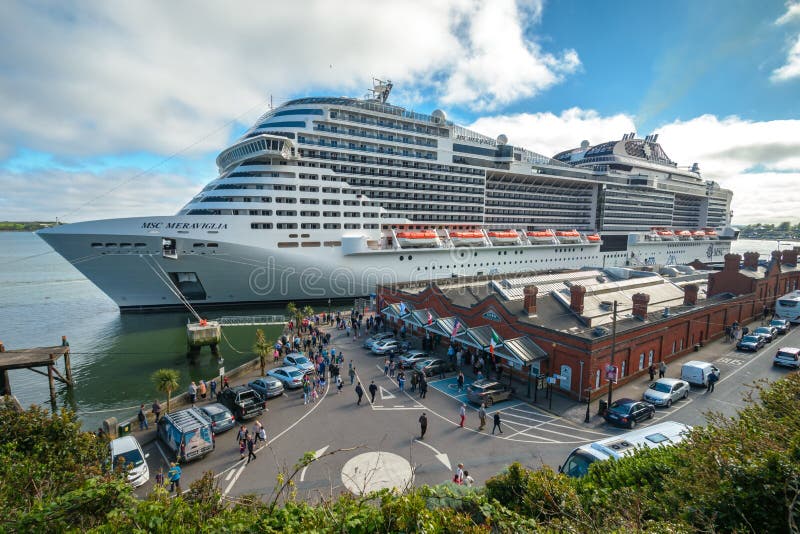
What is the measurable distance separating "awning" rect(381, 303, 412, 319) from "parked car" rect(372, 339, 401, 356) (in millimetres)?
3031

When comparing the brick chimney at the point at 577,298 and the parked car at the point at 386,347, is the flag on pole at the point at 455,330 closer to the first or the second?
the parked car at the point at 386,347

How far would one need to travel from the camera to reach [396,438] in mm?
14227

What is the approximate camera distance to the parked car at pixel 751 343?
24.3 meters

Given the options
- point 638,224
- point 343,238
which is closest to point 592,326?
point 343,238

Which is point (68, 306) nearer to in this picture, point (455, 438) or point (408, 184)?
point (408, 184)

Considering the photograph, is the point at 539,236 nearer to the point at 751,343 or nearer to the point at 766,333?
the point at 766,333

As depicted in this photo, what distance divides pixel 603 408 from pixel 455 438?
281 inches

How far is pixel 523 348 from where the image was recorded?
61.7ft

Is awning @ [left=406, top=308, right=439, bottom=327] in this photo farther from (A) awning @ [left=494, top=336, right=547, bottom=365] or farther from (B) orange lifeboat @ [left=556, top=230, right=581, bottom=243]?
(B) orange lifeboat @ [left=556, top=230, right=581, bottom=243]

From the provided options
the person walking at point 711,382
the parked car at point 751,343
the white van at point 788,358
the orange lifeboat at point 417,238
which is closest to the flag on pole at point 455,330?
the person walking at point 711,382

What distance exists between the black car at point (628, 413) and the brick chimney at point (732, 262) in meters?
21.3

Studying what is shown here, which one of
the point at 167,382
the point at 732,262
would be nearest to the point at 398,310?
the point at 167,382

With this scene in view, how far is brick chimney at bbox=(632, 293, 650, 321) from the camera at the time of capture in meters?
20.4

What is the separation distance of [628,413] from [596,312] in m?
8.20
